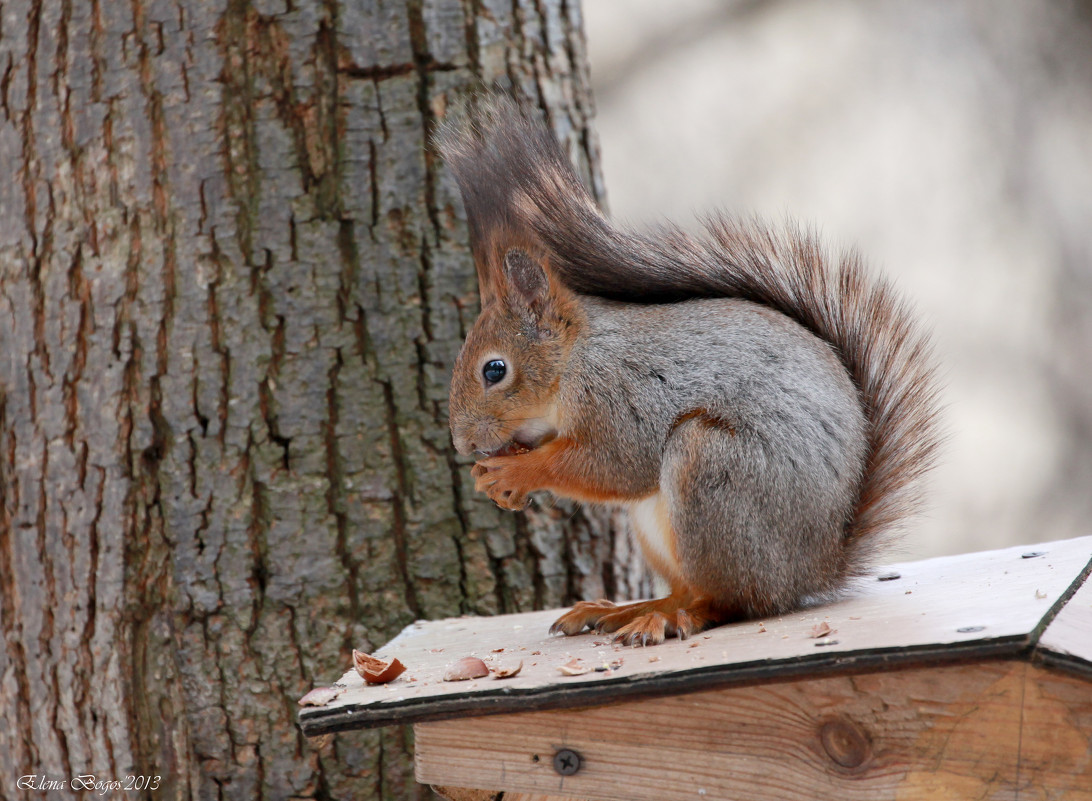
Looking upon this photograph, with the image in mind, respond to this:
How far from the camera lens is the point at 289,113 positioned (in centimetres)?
164

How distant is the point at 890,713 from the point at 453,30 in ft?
4.07

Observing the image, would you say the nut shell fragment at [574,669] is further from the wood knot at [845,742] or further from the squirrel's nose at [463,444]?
the squirrel's nose at [463,444]

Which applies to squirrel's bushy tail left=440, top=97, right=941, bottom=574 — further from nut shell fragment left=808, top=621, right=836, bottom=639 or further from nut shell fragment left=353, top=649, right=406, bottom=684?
nut shell fragment left=353, top=649, right=406, bottom=684

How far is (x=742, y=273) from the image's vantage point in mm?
1414

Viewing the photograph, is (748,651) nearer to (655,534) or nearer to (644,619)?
(644,619)

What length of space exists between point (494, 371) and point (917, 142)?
2.51 metres

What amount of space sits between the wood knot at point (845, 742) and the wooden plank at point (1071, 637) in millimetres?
196

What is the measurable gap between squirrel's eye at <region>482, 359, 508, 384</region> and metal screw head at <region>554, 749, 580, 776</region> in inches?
20.4

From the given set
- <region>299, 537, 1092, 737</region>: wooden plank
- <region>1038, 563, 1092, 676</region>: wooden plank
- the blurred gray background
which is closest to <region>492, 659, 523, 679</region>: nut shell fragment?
<region>299, 537, 1092, 737</region>: wooden plank

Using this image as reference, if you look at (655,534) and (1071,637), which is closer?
(1071,637)

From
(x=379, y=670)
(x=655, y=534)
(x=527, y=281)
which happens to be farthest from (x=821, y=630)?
(x=527, y=281)

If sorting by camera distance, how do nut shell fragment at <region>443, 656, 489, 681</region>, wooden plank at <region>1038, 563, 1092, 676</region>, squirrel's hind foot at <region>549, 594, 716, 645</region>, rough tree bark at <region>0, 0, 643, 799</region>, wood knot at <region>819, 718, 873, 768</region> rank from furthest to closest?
1. rough tree bark at <region>0, 0, 643, 799</region>
2. squirrel's hind foot at <region>549, 594, 716, 645</region>
3. nut shell fragment at <region>443, 656, 489, 681</region>
4. wood knot at <region>819, 718, 873, 768</region>
5. wooden plank at <region>1038, 563, 1092, 676</region>

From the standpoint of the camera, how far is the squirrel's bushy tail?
1.33 metres

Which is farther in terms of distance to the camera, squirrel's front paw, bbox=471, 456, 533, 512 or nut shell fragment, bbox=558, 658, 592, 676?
squirrel's front paw, bbox=471, 456, 533, 512
